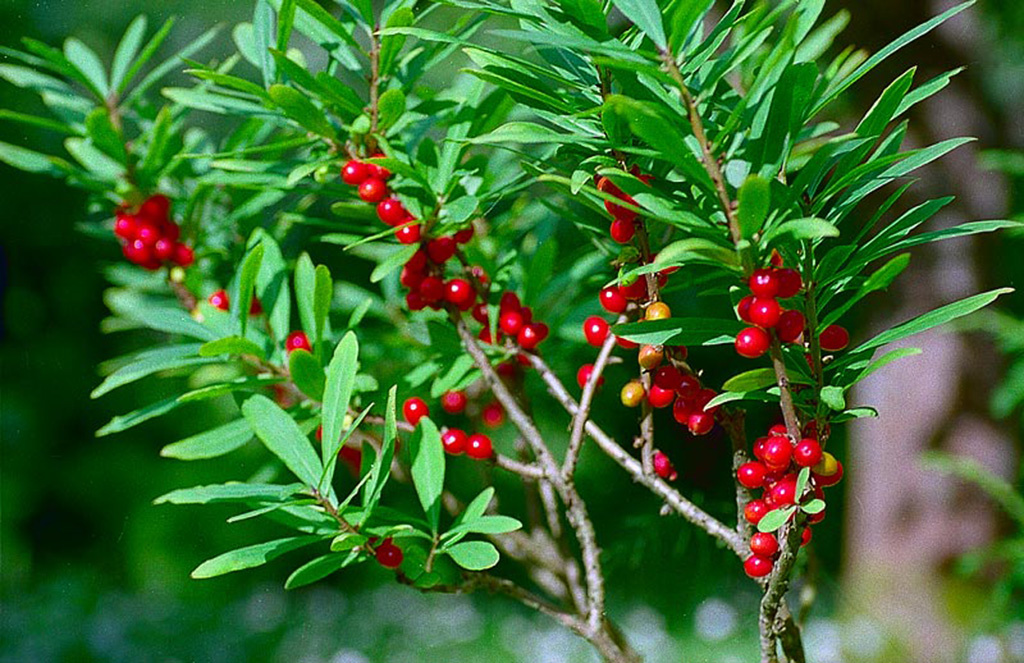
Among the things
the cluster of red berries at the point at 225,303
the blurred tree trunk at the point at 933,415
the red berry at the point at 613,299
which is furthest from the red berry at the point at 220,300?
the blurred tree trunk at the point at 933,415

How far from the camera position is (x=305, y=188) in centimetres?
59

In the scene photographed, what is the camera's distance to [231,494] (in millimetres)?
426

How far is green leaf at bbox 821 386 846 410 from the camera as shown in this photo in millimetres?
338

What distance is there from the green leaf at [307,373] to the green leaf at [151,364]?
65 millimetres

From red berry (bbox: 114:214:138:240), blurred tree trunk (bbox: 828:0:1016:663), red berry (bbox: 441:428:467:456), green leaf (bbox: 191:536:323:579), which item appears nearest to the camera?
green leaf (bbox: 191:536:323:579)

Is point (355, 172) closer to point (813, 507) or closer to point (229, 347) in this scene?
point (229, 347)

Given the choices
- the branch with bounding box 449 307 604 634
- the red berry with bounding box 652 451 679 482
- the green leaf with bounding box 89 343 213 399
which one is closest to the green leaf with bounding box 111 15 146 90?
the green leaf with bounding box 89 343 213 399

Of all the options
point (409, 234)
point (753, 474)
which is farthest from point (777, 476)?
point (409, 234)

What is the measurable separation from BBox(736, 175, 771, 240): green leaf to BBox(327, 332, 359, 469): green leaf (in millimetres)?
176

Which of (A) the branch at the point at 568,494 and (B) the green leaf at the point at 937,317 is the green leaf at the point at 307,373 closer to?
(A) the branch at the point at 568,494

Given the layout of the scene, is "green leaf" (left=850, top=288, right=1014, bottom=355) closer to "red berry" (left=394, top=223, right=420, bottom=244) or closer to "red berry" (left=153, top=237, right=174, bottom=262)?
"red berry" (left=394, top=223, right=420, bottom=244)

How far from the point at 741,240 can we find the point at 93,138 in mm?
443

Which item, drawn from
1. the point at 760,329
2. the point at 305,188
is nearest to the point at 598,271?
the point at 305,188

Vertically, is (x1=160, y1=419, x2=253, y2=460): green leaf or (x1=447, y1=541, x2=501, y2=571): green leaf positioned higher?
(x1=447, y1=541, x2=501, y2=571): green leaf
